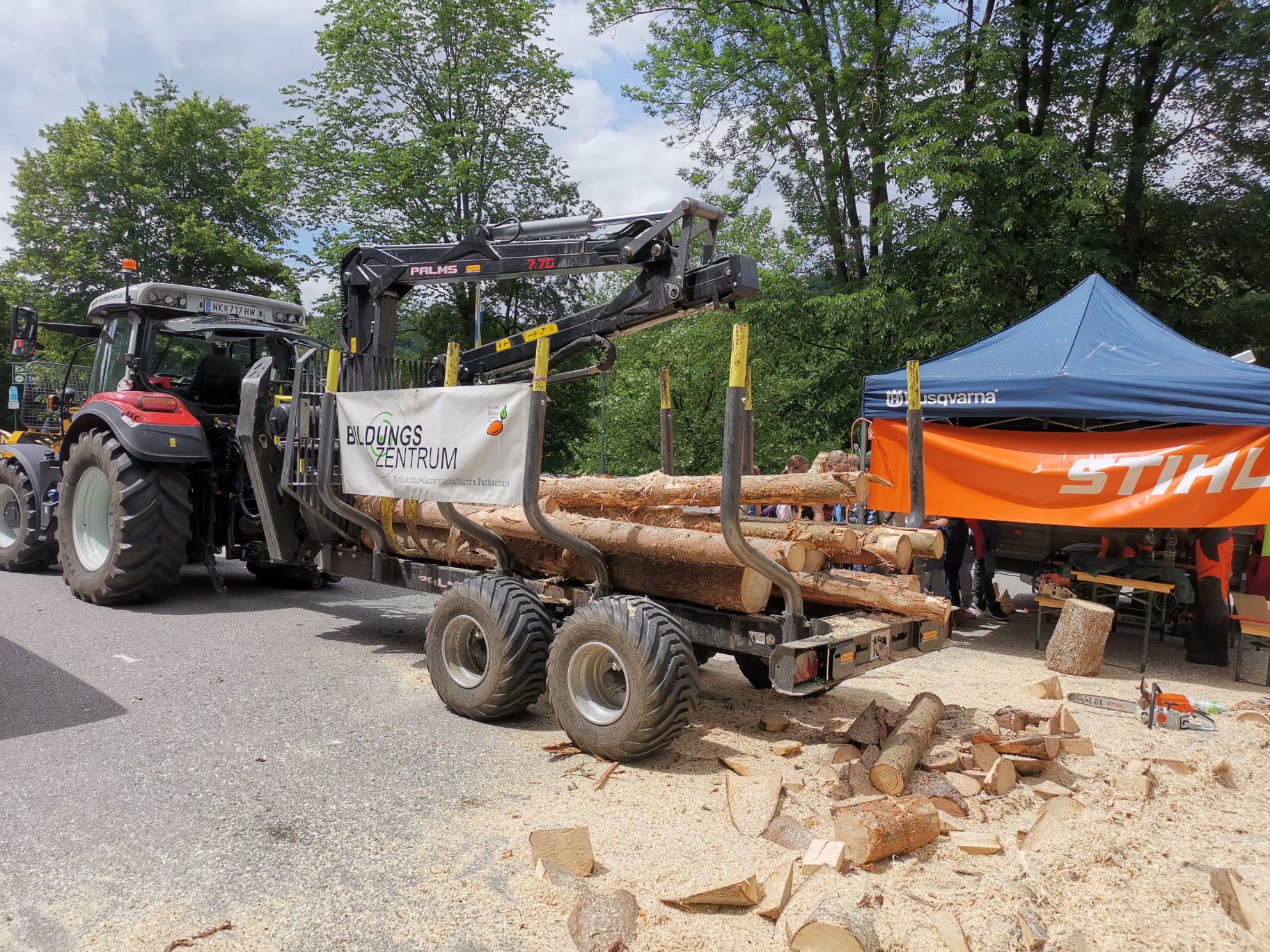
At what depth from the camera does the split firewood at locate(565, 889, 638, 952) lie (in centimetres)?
280

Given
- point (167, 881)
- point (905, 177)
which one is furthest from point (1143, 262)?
point (167, 881)

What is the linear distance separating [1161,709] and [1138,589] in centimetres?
231

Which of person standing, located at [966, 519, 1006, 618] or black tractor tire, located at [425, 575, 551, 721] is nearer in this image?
black tractor tire, located at [425, 575, 551, 721]

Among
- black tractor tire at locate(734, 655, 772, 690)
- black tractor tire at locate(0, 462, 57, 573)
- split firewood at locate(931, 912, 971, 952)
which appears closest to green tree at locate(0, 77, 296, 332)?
black tractor tire at locate(0, 462, 57, 573)

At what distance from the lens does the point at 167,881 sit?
3119 mm

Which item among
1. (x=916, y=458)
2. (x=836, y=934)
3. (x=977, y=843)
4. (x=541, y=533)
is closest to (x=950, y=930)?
(x=836, y=934)

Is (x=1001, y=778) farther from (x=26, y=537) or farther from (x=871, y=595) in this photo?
(x=26, y=537)

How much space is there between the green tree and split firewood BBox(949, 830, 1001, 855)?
2550cm

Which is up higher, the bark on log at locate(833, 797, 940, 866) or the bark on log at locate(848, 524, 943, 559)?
the bark on log at locate(848, 524, 943, 559)

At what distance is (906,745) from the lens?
4.30 metres

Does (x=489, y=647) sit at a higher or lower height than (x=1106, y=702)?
higher

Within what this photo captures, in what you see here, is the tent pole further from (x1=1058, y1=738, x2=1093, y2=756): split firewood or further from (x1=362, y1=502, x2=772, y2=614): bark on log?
(x1=1058, y1=738, x2=1093, y2=756): split firewood

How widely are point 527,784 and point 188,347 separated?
693 centimetres

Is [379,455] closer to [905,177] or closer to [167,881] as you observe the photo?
[167,881]
